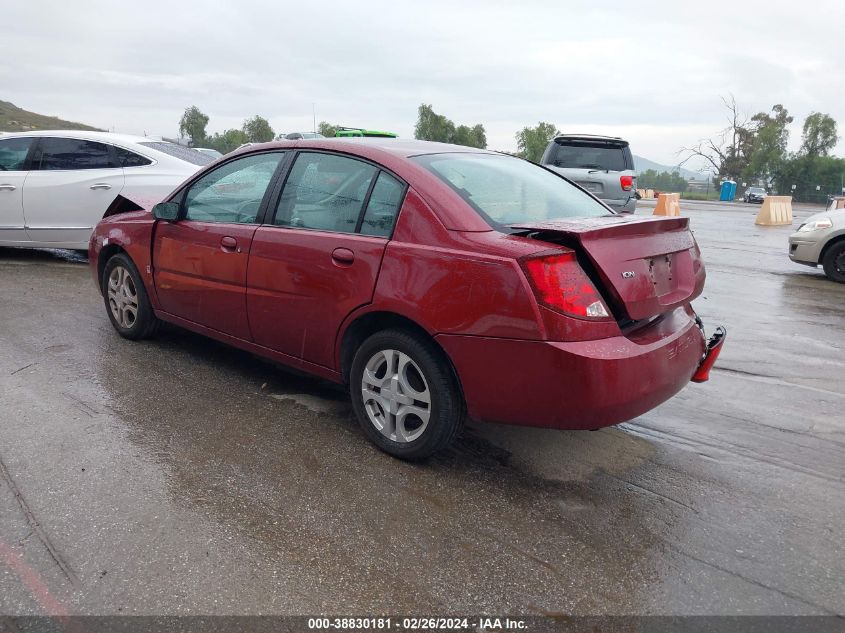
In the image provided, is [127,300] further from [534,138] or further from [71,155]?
[534,138]

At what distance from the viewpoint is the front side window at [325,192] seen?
3.56 meters

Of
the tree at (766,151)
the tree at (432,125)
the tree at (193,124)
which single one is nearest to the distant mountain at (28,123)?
the tree at (193,124)

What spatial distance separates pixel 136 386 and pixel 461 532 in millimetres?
2503

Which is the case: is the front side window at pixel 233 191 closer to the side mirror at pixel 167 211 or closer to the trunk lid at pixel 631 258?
the side mirror at pixel 167 211

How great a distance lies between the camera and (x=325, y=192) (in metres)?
3.72

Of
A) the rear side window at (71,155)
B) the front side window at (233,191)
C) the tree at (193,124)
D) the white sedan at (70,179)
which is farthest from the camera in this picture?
the tree at (193,124)

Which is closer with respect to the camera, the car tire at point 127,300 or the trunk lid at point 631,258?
the trunk lid at point 631,258

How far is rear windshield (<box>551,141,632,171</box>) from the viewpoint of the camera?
491 inches

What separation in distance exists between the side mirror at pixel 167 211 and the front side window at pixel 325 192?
0.98 m

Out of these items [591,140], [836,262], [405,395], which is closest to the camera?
[405,395]

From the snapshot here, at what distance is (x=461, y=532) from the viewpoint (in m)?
2.78

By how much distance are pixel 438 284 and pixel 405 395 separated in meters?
0.59

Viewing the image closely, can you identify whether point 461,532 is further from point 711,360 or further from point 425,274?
point 711,360

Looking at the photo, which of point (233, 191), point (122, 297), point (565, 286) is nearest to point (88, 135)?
point (122, 297)
